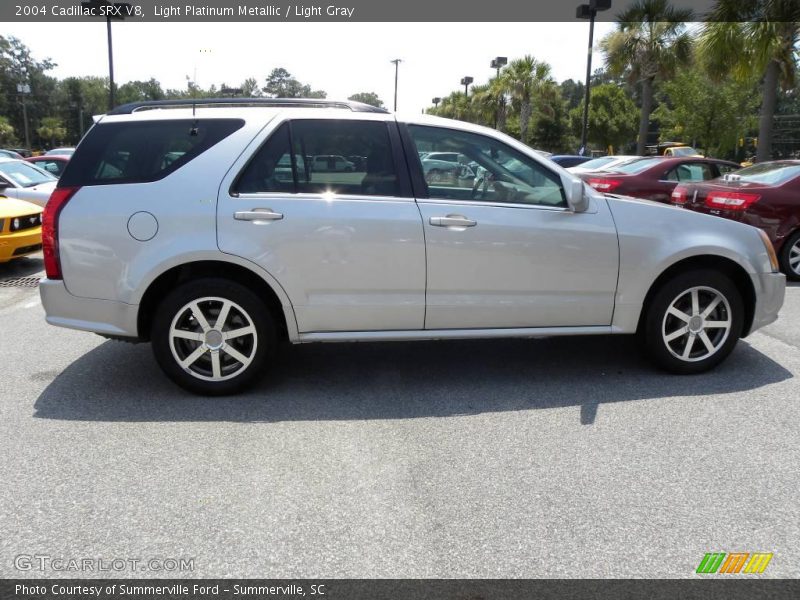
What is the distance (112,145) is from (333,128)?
140cm

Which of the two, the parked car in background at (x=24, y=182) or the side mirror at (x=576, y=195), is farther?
the parked car in background at (x=24, y=182)

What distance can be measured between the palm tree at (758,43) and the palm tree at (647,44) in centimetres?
963

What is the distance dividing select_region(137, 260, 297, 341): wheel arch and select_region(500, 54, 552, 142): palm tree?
3740cm

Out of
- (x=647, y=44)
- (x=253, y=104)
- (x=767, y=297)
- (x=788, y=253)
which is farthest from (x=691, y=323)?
(x=647, y=44)

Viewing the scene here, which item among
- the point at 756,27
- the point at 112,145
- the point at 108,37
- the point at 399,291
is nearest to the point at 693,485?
the point at 399,291

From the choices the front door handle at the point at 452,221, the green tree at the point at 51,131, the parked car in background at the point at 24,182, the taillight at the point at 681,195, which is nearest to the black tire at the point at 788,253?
the taillight at the point at 681,195

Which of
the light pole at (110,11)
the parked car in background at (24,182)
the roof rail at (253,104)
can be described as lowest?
the parked car in background at (24,182)

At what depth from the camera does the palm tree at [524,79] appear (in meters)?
38.8

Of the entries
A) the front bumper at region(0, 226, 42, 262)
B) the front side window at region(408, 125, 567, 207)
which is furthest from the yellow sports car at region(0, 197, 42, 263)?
the front side window at region(408, 125, 567, 207)

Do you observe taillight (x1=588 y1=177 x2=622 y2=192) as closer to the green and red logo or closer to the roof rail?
the roof rail

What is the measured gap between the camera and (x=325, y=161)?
14.4ft

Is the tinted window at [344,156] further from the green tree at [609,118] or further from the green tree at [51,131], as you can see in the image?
the green tree at [51,131]

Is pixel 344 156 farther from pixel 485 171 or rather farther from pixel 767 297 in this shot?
pixel 767 297

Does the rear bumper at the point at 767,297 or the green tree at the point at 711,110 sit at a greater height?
→ the green tree at the point at 711,110
